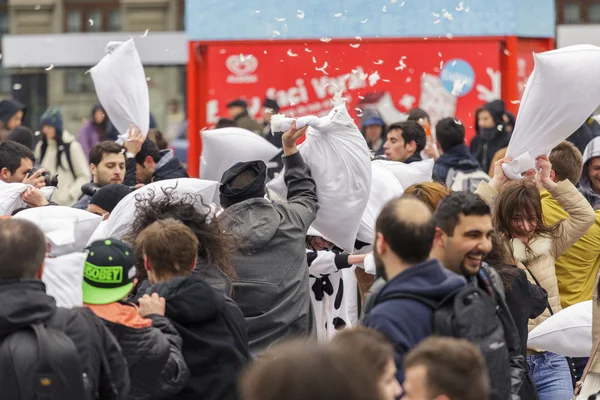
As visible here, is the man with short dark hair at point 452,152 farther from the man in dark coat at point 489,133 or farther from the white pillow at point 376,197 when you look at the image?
the white pillow at point 376,197

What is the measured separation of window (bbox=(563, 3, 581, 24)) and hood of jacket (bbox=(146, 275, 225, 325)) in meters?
19.5

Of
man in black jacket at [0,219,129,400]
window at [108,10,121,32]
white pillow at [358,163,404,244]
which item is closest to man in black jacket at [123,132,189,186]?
white pillow at [358,163,404,244]

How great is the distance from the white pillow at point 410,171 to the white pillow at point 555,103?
0.91m

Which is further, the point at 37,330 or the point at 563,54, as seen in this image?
the point at 563,54

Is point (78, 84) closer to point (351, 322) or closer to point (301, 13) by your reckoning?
point (301, 13)

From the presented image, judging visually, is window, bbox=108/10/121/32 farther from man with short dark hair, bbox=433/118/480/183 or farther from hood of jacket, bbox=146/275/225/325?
hood of jacket, bbox=146/275/225/325

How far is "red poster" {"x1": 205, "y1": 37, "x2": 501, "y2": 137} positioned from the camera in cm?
1111

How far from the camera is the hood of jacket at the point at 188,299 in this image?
4262 millimetres

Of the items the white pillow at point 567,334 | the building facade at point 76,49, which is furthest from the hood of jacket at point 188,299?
the building facade at point 76,49

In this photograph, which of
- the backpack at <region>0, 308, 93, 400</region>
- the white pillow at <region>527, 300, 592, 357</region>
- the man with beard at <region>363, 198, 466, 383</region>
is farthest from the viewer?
the white pillow at <region>527, 300, 592, 357</region>

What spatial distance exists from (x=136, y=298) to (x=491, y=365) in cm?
152

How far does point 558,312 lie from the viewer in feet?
18.0

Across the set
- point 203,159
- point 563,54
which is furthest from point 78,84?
point 563,54

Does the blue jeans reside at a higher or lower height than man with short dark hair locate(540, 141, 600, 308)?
lower
